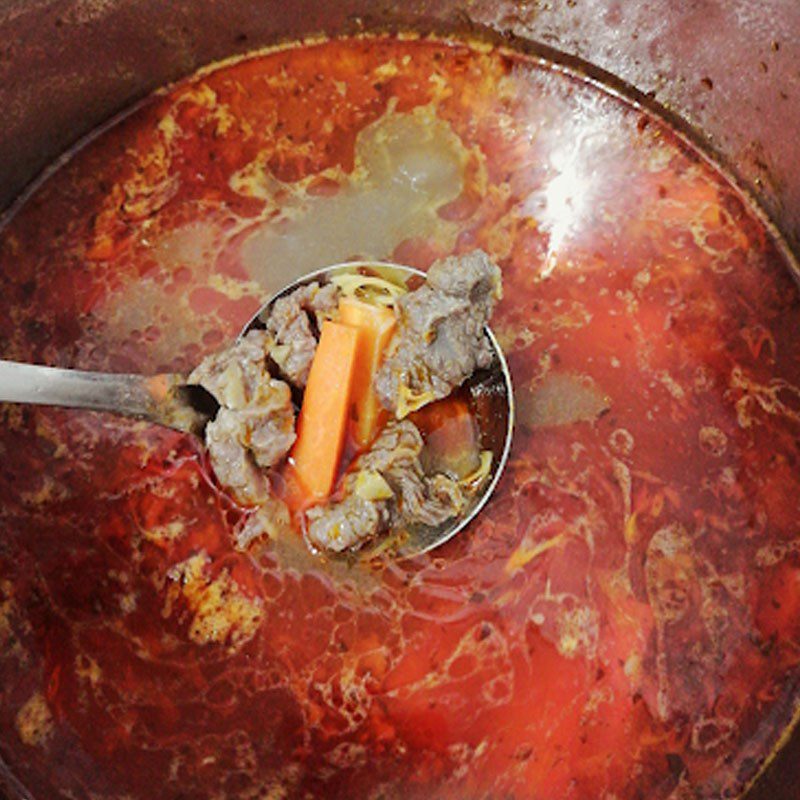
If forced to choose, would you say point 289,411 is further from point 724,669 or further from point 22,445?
point 724,669

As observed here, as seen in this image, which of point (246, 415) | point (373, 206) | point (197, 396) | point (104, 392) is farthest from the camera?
point (373, 206)

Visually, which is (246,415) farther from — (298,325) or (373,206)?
(373,206)

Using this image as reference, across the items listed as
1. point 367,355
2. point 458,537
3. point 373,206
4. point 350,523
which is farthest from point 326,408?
point 373,206

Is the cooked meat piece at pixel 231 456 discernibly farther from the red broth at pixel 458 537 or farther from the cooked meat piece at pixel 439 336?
the cooked meat piece at pixel 439 336

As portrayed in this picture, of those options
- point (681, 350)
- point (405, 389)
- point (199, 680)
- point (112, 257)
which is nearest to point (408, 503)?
point (405, 389)

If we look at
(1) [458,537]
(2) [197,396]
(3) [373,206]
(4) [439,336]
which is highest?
(3) [373,206]

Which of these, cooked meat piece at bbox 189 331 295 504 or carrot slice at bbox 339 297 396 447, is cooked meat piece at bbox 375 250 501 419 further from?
cooked meat piece at bbox 189 331 295 504

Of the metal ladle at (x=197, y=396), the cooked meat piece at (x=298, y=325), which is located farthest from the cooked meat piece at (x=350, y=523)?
the cooked meat piece at (x=298, y=325)
